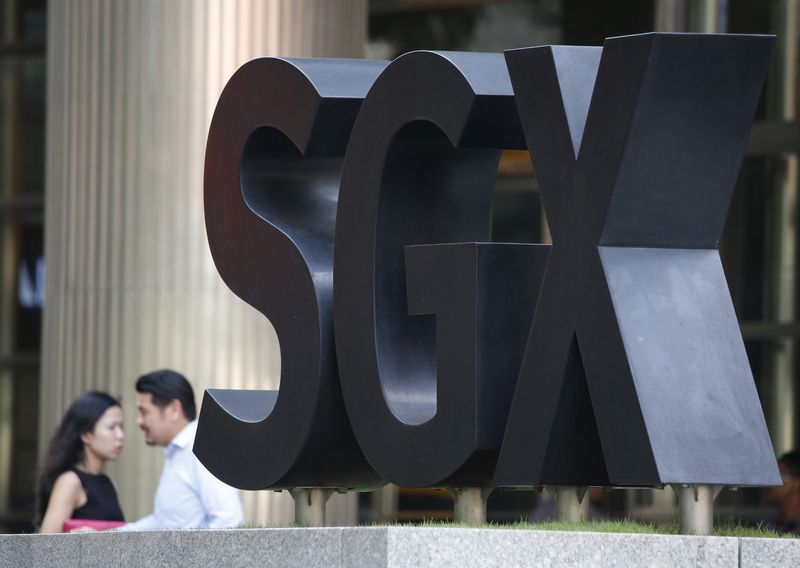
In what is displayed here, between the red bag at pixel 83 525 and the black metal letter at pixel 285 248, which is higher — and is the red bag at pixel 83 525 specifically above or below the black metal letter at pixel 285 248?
below

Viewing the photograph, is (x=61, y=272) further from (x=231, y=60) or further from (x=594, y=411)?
(x=594, y=411)

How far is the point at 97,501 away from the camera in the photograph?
7652mm

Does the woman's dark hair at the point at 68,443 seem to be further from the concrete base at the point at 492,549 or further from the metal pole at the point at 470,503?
the concrete base at the point at 492,549

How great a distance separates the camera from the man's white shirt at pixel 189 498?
7.01 meters

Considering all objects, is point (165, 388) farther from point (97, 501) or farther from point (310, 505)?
point (310, 505)

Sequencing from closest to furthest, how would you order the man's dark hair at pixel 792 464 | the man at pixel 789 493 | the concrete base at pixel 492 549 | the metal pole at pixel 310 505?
the concrete base at pixel 492 549, the metal pole at pixel 310 505, the man at pixel 789 493, the man's dark hair at pixel 792 464

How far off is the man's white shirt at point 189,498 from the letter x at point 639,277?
2.36 metres

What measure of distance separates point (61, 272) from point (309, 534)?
20.7ft

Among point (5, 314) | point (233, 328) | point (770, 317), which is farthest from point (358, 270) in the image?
point (5, 314)

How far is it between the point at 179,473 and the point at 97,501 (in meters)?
0.66

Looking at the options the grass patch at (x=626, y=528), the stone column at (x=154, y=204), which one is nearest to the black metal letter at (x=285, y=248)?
the grass patch at (x=626, y=528)

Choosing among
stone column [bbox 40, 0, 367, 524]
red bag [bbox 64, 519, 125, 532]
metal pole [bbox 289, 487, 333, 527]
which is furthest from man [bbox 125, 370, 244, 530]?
stone column [bbox 40, 0, 367, 524]

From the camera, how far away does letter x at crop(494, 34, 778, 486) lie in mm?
4559

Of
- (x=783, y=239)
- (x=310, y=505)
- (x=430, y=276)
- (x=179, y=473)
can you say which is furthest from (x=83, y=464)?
(x=783, y=239)
